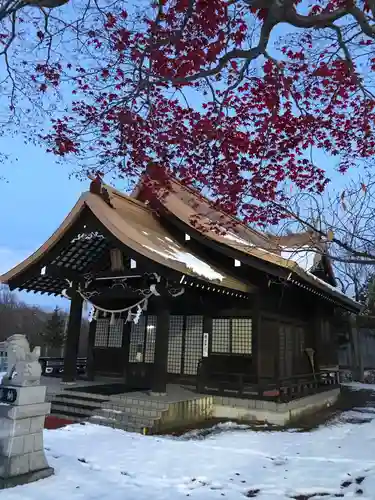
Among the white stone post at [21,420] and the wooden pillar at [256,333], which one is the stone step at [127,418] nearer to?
the white stone post at [21,420]

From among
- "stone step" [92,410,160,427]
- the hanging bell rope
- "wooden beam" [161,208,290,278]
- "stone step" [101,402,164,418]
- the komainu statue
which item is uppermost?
"wooden beam" [161,208,290,278]

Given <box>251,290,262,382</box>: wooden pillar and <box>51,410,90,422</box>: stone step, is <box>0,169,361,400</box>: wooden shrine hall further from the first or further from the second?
<box>51,410,90,422</box>: stone step

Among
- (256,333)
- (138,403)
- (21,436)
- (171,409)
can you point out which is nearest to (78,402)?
(138,403)

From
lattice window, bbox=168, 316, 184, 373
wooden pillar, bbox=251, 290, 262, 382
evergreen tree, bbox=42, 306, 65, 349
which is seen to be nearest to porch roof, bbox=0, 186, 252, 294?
wooden pillar, bbox=251, 290, 262, 382

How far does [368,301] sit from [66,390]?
18.7 m

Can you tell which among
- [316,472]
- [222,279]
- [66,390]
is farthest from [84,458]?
[222,279]

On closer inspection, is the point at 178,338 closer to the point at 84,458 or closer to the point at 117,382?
the point at 117,382

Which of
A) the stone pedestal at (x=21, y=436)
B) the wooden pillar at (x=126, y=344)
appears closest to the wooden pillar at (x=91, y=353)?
the wooden pillar at (x=126, y=344)

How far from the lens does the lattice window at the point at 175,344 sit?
40.8 ft

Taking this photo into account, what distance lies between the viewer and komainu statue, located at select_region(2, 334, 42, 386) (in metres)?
5.40

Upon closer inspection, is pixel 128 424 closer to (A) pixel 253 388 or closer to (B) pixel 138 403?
(B) pixel 138 403

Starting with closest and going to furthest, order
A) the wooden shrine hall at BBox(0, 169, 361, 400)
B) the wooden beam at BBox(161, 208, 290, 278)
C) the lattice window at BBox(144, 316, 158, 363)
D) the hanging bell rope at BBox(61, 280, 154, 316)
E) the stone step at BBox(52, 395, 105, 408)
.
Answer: the stone step at BBox(52, 395, 105, 408), the wooden shrine hall at BBox(0, 169, 361, 400), the wooden beam at BBox(161, 208, 290, 278), the hanging bell rope at BBox(61, 280, 154, 316), the lattice window at BBox(144, 316, 158, 363)

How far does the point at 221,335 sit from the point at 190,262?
2.74 metres

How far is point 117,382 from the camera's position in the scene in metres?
13.0
